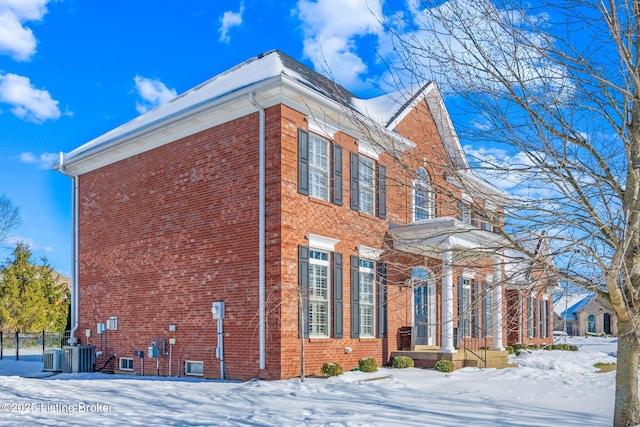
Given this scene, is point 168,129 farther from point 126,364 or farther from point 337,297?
point 126,364

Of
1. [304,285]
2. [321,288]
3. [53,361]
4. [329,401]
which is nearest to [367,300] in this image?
[321,288]

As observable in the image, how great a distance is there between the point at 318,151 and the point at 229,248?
120 inches

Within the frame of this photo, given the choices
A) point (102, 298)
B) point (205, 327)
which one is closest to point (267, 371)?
point (205, 327)

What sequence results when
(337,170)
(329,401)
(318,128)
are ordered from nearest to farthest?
(329,401) → (318,128) → (337,170)

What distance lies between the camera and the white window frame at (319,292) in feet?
42.6

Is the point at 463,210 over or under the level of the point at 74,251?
over

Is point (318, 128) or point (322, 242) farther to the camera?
point (318, 128)

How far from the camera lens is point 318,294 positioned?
13266 millimetres

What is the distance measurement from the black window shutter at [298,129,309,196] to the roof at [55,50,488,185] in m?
0.62

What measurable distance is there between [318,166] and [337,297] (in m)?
3.04

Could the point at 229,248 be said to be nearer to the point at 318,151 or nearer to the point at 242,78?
the point at 318,151

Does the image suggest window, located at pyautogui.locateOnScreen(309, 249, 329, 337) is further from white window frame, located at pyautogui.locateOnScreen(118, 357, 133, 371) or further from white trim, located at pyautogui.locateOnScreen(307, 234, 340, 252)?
white window frame, located at pyautogui.locateOnScreen(118, 357, 133, 371)

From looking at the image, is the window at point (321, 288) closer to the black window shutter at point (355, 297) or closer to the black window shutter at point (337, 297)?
the black window shutter at point (337, 297)

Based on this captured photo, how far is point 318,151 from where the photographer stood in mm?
13805
